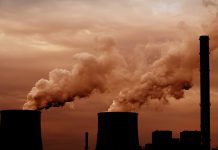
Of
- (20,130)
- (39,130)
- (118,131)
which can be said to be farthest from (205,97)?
(20,130)

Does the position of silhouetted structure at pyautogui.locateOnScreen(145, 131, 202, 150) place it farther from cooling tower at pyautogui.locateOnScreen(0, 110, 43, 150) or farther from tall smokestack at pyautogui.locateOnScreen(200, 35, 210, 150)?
cooling tower at pyautogui.locateOnScreen(0, 110, 43, 150)

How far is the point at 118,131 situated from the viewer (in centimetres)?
3038

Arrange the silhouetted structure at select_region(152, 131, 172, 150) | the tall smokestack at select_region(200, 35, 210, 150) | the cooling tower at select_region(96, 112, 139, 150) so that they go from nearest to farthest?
1. the cooling tower at select_region(96, 112, 139, 150)
2. the tall smokestack at select_region(200, 35, 210, 150)
3. the silhouetted structure at select_region(152, 131, 172, 150)

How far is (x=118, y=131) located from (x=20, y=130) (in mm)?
5102

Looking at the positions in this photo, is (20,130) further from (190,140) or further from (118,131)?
(190,140)

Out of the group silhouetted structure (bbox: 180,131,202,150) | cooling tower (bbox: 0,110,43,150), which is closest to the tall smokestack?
silhouetted structure (bbox: 180,131,202,150)

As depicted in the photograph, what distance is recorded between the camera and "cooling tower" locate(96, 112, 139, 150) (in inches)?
1187

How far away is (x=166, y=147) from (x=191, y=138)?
2290 mm

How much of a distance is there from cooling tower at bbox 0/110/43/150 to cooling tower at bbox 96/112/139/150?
336cm

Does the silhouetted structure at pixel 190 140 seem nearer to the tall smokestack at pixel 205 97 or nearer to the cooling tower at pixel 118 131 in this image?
the tall smokestack at pixel 205 97

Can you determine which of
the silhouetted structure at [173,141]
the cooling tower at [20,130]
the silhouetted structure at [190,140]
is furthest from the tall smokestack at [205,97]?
the cooling tower at [20,130]

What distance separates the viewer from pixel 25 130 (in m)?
30.0

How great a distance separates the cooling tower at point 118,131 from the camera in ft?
98.9

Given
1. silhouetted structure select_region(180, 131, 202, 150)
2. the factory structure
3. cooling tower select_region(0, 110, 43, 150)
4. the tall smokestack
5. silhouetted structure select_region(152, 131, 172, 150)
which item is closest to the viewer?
cooling tower select_region(0, 110, 43, 150)
